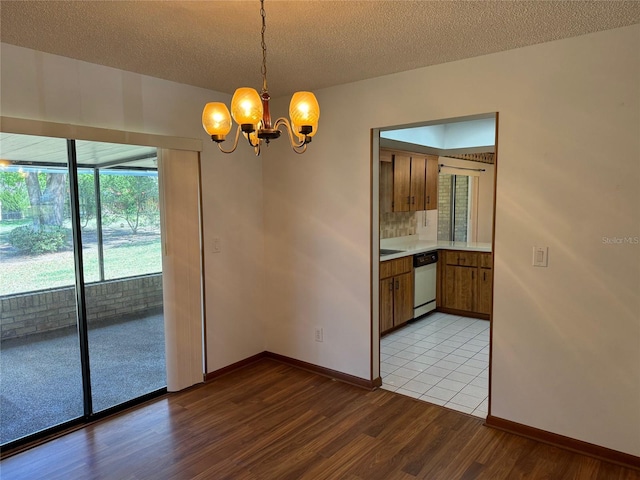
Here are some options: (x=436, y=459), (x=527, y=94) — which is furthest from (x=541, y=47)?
(x=436, y=459)

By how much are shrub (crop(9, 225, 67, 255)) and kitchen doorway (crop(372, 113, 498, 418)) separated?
228 centimetres

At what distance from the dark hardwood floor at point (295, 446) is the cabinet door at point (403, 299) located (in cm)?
157

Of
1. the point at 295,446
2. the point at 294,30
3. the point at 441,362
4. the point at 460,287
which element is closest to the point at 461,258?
the point at 460,287

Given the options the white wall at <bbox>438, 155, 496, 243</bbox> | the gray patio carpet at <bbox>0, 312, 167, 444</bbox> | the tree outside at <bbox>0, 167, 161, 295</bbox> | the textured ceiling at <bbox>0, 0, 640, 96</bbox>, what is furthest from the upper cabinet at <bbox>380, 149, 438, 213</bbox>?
the gray patio carpet at <bbox>0, 312, 167, 444</bbox>

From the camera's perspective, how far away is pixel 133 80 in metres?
3.11

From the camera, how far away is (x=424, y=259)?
17.5 feet

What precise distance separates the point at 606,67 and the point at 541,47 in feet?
1.27

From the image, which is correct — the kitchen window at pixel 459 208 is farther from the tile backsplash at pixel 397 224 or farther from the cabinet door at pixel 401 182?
the cabinet door at pixel 401 182

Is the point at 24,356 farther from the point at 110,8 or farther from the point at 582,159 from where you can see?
the point at 582,159

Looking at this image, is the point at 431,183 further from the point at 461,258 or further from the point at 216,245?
the point at 216,245

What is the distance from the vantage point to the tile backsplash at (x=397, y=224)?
18.2 feet

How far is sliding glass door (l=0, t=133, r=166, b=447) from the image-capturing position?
8.83ft

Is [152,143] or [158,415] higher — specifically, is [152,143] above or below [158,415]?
above

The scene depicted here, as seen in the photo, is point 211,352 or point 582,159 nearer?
point 582,159
